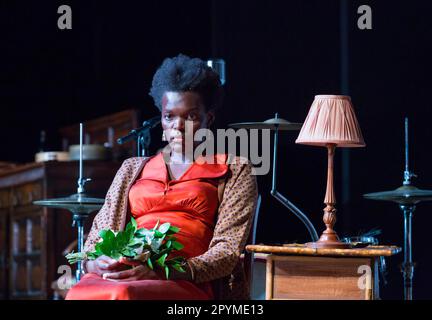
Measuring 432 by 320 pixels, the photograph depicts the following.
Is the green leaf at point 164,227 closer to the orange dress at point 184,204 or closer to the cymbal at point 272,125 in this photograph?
the orange dress at point 184,204

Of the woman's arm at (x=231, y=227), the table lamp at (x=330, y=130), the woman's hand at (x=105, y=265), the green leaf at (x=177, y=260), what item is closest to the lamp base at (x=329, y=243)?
the table lamp at (x=330, y=130)

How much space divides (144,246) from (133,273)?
0.10 metres

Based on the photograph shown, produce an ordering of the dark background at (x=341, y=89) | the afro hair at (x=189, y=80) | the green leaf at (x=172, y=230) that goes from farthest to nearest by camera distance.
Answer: the dark background at (x=341, y=89)
the afro hair at (x=189, y=80)
the green leaf at (x=172, y=230)

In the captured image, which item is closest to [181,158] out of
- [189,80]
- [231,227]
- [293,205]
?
[189,80]

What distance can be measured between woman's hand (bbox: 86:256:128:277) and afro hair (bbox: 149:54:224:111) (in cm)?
79

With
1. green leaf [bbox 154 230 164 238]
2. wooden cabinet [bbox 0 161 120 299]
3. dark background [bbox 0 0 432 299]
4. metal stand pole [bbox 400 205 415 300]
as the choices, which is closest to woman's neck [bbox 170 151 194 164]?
green leaf [bbox 154 230 164 238]

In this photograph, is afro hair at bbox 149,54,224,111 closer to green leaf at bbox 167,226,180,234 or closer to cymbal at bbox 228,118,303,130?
green leaf at bbox 167,226,180,234

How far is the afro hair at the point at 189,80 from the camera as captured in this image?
4.01 meters

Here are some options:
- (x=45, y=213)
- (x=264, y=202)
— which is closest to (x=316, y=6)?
(x=264, y=202)

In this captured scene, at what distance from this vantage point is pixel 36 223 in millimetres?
7875

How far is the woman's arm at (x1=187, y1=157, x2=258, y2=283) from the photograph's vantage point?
3.67 m

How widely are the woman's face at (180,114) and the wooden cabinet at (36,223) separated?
11.6ft

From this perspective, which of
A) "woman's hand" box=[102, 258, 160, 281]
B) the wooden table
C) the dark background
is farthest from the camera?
the dark background

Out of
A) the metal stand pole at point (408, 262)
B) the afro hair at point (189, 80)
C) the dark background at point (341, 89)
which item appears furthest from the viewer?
the dark background at point (341, 89)
